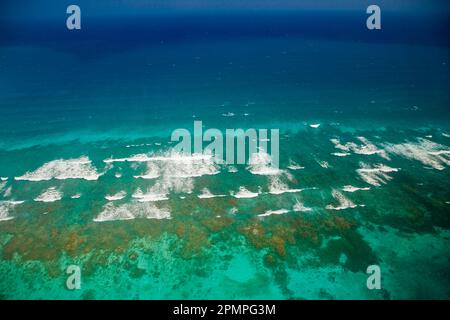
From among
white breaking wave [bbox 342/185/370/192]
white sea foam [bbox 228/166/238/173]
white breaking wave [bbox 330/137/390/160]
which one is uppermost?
white breaking wave [bbox 330/137/390/160]

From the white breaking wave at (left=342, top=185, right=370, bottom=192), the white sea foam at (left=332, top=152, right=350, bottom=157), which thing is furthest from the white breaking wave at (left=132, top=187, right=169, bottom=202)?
the white sea foam at (left=332, top=152, right=350, bottom=157)

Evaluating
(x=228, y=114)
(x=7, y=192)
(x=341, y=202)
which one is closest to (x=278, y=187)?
(x=341, y=202)

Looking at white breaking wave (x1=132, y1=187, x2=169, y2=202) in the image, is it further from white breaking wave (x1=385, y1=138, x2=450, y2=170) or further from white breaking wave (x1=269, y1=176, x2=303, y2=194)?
white breaking wave (x1=385, y1=138, x2=450, y2=170)

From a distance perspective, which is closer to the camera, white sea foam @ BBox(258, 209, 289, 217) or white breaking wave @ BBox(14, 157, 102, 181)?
white sea foam @ BBox(258, 209, 289, 217)

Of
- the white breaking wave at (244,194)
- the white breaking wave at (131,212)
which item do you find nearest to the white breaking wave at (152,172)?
the white breaking wave at (131,212)

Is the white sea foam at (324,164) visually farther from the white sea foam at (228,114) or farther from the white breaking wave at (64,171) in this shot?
the white breaking wave at (64,171)

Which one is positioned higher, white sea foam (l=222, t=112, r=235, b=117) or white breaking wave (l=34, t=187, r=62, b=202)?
white sea foam (l=222, t=112, r=235, b=117)

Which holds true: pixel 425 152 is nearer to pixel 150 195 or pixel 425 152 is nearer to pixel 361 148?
pixel 361 148

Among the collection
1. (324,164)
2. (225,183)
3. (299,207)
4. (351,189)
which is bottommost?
(299,207)
